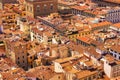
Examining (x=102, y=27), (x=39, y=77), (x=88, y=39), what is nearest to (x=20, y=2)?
(x=102, y=27)

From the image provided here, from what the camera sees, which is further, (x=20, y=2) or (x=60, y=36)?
(x=20, y=2)

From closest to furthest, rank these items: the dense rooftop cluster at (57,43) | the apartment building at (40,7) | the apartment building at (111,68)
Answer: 1. the apartment building at (111,68)
2. the dense rooftop cluster at (57,43)
3. the apartment building at (40,7)

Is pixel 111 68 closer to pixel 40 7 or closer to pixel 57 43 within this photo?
pixel 57 43

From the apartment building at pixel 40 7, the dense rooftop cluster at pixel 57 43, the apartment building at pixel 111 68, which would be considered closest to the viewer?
the apartment building at pixel 111 68

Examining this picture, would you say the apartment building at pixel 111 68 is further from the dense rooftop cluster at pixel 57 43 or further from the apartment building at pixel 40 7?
the apartment building at pixel 40 7

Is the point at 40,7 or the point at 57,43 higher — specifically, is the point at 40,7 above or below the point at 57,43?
above

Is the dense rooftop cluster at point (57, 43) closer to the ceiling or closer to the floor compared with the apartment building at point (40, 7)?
closer to the floor

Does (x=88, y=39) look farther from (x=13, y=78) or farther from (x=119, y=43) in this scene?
(x=13, y=78)

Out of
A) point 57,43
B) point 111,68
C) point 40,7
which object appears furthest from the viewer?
point 40,7

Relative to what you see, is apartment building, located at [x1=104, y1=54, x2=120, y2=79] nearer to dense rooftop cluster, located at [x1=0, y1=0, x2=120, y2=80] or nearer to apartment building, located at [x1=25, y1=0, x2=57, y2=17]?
dense rooftop cluster, located at [x1=0, y1=0, x2=120, y2=80]

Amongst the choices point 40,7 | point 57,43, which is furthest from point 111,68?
point 40,7

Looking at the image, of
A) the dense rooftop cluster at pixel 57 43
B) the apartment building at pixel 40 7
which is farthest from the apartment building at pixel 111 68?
the apartment building at pixel 40 7
